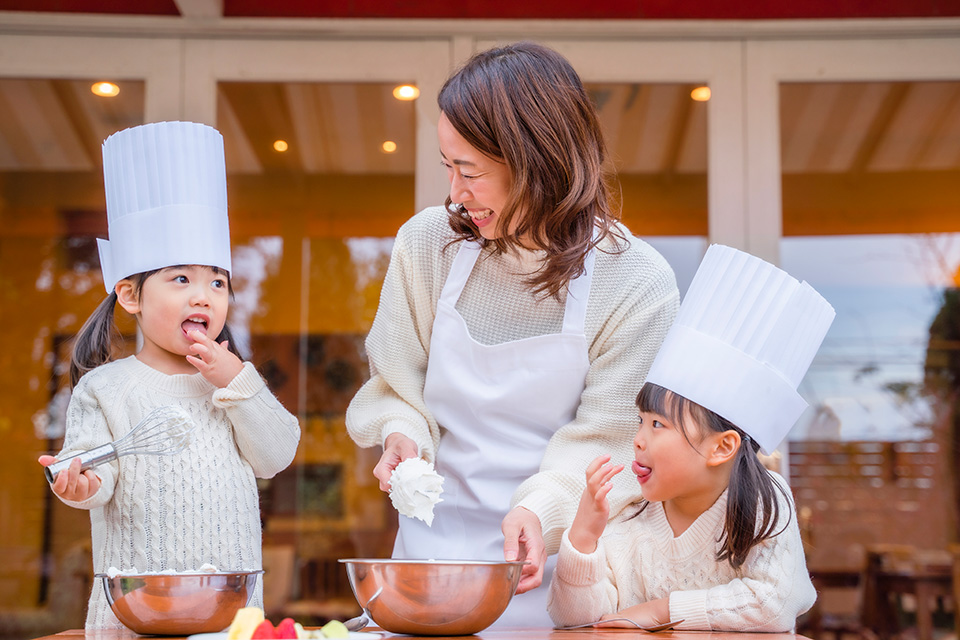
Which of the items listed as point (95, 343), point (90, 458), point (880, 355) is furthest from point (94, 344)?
point (880, 355)

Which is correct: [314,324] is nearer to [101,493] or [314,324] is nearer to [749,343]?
[101,493]

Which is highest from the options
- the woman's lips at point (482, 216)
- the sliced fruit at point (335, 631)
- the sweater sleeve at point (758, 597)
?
the woman's lips at point (482, 216)

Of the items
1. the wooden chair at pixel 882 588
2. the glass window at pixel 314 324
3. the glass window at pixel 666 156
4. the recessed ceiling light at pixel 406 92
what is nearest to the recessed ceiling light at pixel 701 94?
the glass window at pixel 666 156

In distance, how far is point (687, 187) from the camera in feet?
12.0

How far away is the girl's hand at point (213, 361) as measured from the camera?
154cm

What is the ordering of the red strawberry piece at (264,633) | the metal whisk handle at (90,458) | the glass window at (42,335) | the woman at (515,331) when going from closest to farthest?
the red strawberry piece at (264,633), the metal whisk handle at (90,458), the woman at (515,331), the glass window at (42,335)

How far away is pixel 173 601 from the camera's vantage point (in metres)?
1.06

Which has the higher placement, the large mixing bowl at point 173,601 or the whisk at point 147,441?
the whisk at point 147,441

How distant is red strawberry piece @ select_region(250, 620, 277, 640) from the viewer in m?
0.88

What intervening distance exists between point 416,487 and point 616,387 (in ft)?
1.61

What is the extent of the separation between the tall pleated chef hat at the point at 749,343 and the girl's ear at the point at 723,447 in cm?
2

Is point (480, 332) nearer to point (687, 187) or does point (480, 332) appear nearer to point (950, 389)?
point (687, 187)

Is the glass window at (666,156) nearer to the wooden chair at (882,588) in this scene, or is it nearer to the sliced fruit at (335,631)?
the wooden chair at (882,588)

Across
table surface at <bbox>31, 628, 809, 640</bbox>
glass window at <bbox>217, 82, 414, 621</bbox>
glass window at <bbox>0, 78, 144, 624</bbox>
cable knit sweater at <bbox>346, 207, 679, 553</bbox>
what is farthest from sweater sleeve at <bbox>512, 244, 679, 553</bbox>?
glass window at <bbox>0, 78, 144, 624</bbox>
